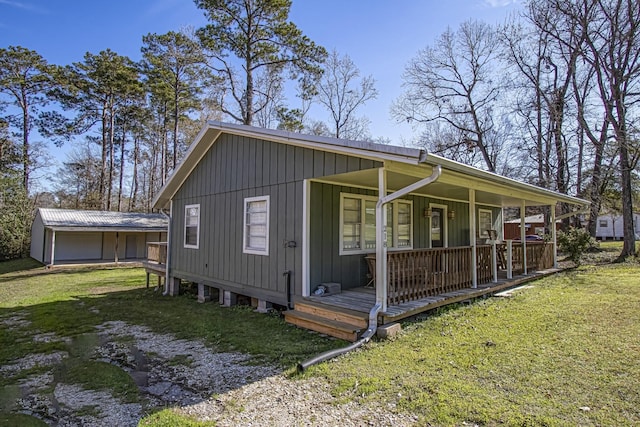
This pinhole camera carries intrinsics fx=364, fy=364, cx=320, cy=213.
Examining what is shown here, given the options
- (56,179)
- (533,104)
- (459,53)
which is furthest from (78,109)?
(533,104)

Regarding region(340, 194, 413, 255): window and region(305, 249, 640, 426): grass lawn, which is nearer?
region(305, 249, 640, 426): grass lawn

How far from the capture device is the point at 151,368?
450 cm

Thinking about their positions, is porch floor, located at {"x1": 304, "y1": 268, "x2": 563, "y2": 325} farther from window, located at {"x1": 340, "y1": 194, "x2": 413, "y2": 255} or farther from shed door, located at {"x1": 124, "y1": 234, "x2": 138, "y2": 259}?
shed door, located at {"x1": 124, "y1": 234, "x2": 138, "y2": 259}

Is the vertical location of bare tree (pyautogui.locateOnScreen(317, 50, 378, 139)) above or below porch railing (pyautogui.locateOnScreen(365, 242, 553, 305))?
above

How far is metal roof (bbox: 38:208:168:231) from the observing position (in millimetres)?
17652

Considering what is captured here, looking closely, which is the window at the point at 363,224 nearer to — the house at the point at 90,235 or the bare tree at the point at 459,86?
the bare tree at the point at 459,86

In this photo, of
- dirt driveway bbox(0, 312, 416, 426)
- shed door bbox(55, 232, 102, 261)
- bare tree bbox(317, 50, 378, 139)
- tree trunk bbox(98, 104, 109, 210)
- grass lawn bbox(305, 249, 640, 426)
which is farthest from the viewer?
tree trunk bbox(98, 104, 109, 210)

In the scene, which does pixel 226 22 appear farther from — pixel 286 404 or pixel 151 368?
pixel 286 404

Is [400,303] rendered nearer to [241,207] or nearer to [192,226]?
[241,207]

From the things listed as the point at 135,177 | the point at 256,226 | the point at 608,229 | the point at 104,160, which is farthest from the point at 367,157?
the point at 608,229

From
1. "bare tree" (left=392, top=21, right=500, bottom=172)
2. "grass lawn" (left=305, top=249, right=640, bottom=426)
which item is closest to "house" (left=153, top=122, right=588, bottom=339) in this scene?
"grass lawn" (left=305, top=249, right=640, bottom=426)

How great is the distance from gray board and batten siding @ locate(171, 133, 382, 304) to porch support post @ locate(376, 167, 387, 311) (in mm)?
356

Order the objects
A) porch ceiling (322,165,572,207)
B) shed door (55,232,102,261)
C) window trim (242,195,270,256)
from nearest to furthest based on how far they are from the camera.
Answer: porch ceiling (322,165,572,207) → window trim (242,195,270,256) → shed door (55,232,102,261)

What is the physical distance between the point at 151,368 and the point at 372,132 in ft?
71.1
